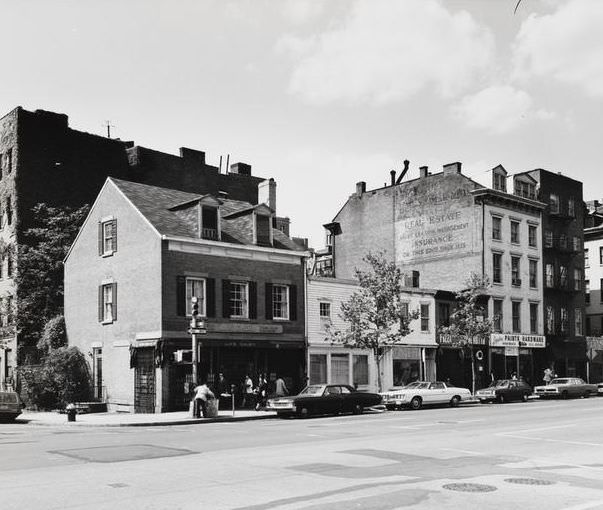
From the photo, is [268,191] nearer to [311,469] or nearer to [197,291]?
[197,291]

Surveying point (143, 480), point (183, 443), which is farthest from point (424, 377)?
point (143, 480)

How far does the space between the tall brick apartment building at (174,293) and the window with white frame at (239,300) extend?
5 cm

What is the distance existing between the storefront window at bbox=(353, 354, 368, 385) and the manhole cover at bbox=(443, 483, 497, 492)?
102 feet

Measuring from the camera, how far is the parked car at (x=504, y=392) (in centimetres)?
4106

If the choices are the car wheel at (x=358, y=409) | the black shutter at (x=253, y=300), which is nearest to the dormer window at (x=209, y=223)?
the black shutter at (x=253, y=300)

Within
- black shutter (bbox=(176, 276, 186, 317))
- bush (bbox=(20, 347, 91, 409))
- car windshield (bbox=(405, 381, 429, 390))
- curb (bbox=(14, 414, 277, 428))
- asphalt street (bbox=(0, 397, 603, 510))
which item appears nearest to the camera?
asphalt street (bbox=(0, 397, 603, 510))

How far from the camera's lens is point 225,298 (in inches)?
1431

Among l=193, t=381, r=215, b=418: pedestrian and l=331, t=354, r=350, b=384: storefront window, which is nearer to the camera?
l=193, t=381, r=215, b=418: pedestrian

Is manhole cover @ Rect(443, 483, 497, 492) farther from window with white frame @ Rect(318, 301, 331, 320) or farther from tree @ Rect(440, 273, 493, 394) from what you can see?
tree @ Rect(440, 273, 493, 394)

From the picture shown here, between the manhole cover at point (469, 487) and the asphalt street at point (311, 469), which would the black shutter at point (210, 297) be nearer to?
the asphalt street at point (311, 469)

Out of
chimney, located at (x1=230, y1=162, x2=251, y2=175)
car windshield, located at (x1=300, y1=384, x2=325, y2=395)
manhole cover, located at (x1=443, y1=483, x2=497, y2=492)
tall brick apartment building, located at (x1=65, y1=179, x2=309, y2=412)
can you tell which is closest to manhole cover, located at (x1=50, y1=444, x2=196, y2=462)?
manhole cover, located at (x1=443, y1=483, x2=497, y2=492)

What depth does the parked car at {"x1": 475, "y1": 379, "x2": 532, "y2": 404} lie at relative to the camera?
1617 inches

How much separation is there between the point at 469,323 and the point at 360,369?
7600mm

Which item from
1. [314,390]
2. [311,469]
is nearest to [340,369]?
[314,390]
